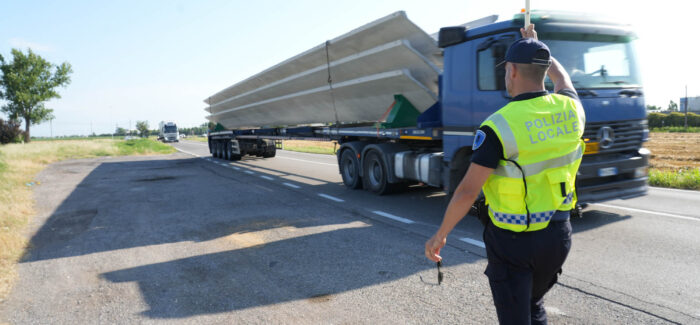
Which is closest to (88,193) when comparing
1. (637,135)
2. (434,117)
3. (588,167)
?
(434,117)

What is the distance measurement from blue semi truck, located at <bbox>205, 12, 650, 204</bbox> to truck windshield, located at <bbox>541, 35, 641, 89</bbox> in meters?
0.01

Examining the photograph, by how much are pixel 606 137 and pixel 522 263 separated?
437cm

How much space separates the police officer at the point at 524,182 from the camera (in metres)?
1.77

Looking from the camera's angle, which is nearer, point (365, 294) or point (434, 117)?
point (365, 294)

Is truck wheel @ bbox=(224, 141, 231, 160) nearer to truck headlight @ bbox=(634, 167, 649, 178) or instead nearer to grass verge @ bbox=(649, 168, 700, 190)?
grass verge @ bbox=(649, 168, 700, 190)

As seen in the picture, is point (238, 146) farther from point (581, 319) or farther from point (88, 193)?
point (581, 319)

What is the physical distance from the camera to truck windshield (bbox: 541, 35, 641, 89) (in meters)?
5.41

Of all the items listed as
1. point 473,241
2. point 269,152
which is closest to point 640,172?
point 473,241

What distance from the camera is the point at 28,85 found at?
49469 millimetres

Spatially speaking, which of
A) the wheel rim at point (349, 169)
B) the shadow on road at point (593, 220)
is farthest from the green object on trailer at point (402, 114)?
the shadow on road at point (593, 220)

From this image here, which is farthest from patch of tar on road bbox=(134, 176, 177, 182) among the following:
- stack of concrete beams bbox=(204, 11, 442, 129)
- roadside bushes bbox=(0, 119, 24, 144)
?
roadside bushes bbox=(0, 119, 24, 144)

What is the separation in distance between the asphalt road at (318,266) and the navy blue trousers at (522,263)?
4.36 ft

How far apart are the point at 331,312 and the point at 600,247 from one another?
317cm

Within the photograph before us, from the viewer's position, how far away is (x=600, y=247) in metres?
4.72
